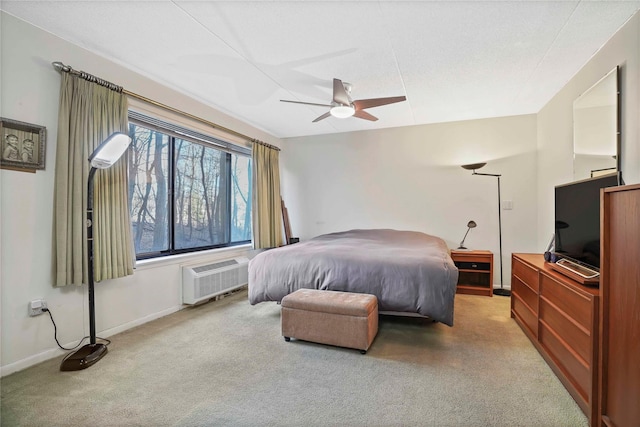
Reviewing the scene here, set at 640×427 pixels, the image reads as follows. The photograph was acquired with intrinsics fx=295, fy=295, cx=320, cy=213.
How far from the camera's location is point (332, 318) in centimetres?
234

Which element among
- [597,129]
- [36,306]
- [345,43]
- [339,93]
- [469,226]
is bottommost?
[36,306]

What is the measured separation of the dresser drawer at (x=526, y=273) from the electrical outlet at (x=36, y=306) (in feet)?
12.3

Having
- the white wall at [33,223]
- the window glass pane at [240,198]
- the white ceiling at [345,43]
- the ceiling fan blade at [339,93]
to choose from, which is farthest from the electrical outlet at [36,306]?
the ceiling fan blade at [339,93]

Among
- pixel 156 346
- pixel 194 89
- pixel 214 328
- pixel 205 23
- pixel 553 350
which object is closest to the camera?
pixel 553 350

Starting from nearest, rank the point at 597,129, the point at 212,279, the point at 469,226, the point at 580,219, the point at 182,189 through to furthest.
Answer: the point at 580,219
the point at 597,129
the point at 212,279
the point at 182,189
the point at 469,226

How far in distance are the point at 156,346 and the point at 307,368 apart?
1.32 meters

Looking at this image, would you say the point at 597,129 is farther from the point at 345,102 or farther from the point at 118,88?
the point at 118,88

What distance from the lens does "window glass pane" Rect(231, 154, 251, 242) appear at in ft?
15.0

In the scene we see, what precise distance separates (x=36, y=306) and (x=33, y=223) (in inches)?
23.8

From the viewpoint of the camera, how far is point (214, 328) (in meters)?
2.85

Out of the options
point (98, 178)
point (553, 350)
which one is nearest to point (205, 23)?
point (98, 178)

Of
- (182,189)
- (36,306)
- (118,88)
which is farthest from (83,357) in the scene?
(118,88)

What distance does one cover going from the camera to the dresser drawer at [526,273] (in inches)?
92.4

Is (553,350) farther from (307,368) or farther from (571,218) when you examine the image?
(307,368)
